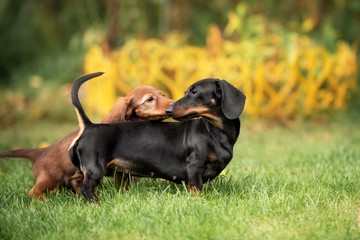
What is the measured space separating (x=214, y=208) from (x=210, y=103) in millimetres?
883

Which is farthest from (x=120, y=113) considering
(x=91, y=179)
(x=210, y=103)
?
(x=210, y=103)

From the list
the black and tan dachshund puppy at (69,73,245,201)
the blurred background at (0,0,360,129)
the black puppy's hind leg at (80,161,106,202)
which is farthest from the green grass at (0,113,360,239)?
the blurred background at (0,0,360,129)

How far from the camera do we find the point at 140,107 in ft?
14.5

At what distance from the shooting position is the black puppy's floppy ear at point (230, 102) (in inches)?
145

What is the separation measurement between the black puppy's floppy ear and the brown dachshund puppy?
2.48ft

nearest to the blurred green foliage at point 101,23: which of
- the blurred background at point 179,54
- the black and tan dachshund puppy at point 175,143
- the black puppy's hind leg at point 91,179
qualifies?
the blurred background at point 179,54

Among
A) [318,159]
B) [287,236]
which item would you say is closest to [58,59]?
[318,159]

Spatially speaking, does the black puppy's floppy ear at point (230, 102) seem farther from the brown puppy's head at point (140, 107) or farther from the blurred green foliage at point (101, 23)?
the blurred green foliage at point (101, 23)

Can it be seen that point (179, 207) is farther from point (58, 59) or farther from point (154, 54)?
point (58, 59)

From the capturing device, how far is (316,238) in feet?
9.41

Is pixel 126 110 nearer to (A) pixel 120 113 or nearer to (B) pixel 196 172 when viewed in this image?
(A) pixel 120 113

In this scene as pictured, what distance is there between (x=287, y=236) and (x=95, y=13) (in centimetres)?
1381

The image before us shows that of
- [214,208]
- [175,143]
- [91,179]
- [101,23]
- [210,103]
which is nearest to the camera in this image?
[214,208]

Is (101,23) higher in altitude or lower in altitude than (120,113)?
higher
